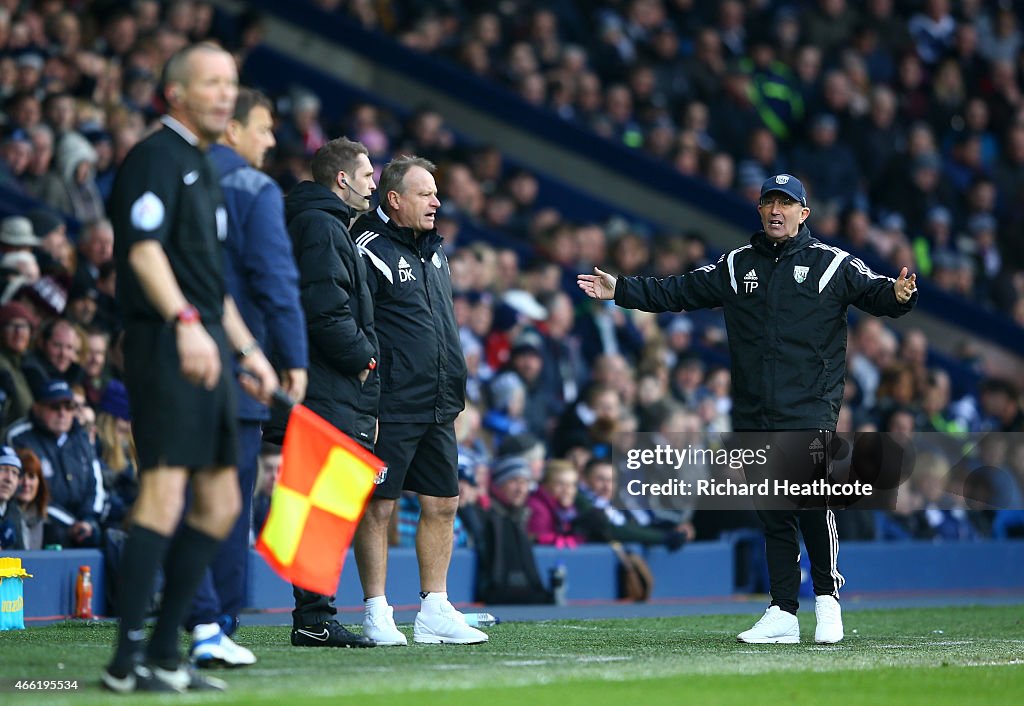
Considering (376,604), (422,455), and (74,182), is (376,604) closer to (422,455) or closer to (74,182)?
(422,455)

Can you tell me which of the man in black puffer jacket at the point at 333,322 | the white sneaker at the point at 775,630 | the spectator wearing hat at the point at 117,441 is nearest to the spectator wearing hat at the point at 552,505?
the spectator wearing hat at the point at 117,441

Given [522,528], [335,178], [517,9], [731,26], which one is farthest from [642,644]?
[731,26]

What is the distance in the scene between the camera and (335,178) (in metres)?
7.96

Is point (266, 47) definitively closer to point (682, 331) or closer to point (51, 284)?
point (682, 331)

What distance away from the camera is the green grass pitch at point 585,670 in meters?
5.84

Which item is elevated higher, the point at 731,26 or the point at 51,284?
the point at 731,26

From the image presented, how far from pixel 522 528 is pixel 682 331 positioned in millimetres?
4834

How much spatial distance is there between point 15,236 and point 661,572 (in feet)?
17.1

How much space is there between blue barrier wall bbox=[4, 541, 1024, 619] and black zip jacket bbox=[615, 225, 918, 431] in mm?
3456

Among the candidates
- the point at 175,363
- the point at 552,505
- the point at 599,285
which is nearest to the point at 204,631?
the point at 175,363

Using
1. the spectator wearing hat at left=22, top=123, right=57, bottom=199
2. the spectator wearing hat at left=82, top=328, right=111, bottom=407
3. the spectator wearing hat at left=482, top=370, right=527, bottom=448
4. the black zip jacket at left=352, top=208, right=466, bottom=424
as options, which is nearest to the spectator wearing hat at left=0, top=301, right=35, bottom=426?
the spectator wearing hat at left=82, top=328, right=111, bottom=407

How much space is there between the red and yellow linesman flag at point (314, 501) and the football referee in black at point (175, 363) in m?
0.33

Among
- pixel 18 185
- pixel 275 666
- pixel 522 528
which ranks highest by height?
pixel 18 185

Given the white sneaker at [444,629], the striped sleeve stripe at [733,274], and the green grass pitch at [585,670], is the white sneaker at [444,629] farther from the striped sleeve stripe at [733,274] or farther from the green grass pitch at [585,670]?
the striped sleeve stripe at [733,274]
